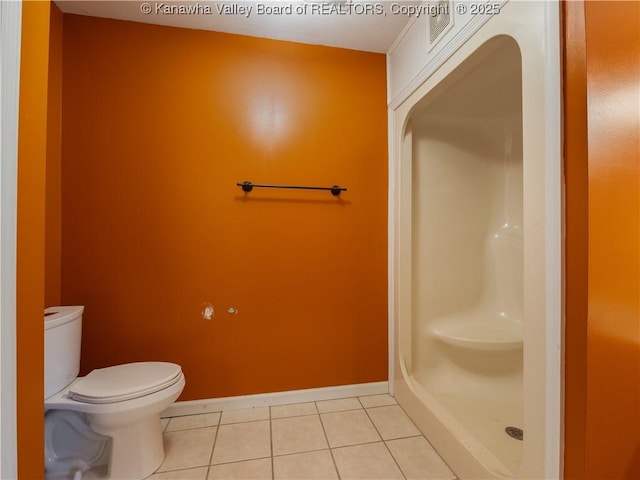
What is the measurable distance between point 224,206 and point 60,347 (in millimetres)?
950

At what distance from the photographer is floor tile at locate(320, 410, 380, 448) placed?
55.0 inches

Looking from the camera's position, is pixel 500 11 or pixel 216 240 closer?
pixel 500 11

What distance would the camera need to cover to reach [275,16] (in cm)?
155

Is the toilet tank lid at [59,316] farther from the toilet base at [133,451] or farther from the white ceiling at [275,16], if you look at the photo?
the white ceiling at [275,16]

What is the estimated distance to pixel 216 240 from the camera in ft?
5.42

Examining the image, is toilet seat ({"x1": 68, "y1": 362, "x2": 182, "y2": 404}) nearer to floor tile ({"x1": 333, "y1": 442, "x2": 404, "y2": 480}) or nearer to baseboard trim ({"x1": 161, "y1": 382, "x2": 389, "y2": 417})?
baseboard trim ({"x1": 161, "y1": 382, "x2": 389, "y2": 417})

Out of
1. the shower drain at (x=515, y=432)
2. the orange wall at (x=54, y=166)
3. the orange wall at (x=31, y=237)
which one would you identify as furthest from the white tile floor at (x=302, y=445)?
the orange wall at (x=54, y=166)

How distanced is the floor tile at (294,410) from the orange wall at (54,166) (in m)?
1.28

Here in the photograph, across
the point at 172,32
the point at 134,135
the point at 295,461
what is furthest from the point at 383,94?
the point at 295,461

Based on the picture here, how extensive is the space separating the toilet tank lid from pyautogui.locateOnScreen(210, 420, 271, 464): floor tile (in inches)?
34.3

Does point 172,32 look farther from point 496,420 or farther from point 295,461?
point 496,420

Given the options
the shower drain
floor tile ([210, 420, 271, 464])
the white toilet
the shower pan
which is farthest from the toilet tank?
the shower drain

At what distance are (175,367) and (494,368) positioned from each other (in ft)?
5.81

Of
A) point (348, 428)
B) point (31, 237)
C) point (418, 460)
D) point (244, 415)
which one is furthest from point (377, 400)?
point (31, 237)
